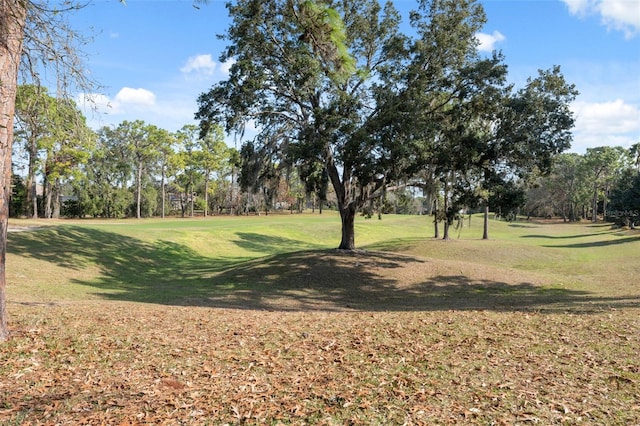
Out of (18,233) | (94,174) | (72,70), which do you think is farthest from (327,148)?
(94,174)

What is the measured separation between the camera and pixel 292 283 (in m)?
17.1

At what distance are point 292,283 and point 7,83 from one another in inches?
496

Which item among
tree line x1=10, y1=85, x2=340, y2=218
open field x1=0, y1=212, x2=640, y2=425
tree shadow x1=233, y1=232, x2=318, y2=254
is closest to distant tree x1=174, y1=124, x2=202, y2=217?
tree line x1=10, y1=85, x2=340, y2=218

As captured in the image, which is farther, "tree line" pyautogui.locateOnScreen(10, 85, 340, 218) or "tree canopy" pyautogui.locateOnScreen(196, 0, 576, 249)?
"tree line" pyautogui.locateOnScreen(10, 85, 340, 218)

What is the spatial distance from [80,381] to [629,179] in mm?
53517

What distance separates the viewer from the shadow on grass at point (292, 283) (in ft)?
43.4

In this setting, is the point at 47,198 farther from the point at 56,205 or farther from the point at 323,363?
the point at 323,363

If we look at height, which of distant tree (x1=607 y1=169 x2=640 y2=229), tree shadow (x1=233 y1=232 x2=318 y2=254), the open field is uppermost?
distant tree (x1=607 y1=169 x2=640 y2=229)

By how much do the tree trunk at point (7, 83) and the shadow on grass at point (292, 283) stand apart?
7.39 meters

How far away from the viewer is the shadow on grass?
1322 cm

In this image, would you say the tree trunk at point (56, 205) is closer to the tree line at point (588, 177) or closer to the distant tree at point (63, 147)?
the distant tree at point (63, 147)

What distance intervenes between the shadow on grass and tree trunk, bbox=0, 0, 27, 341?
739cm

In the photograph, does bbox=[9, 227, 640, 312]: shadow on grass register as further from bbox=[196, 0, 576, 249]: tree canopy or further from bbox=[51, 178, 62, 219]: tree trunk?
bbox=[51, 178, 62, 219]: tree trunk

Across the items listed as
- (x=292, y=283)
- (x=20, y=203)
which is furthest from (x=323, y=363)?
(x=20, y=203)
